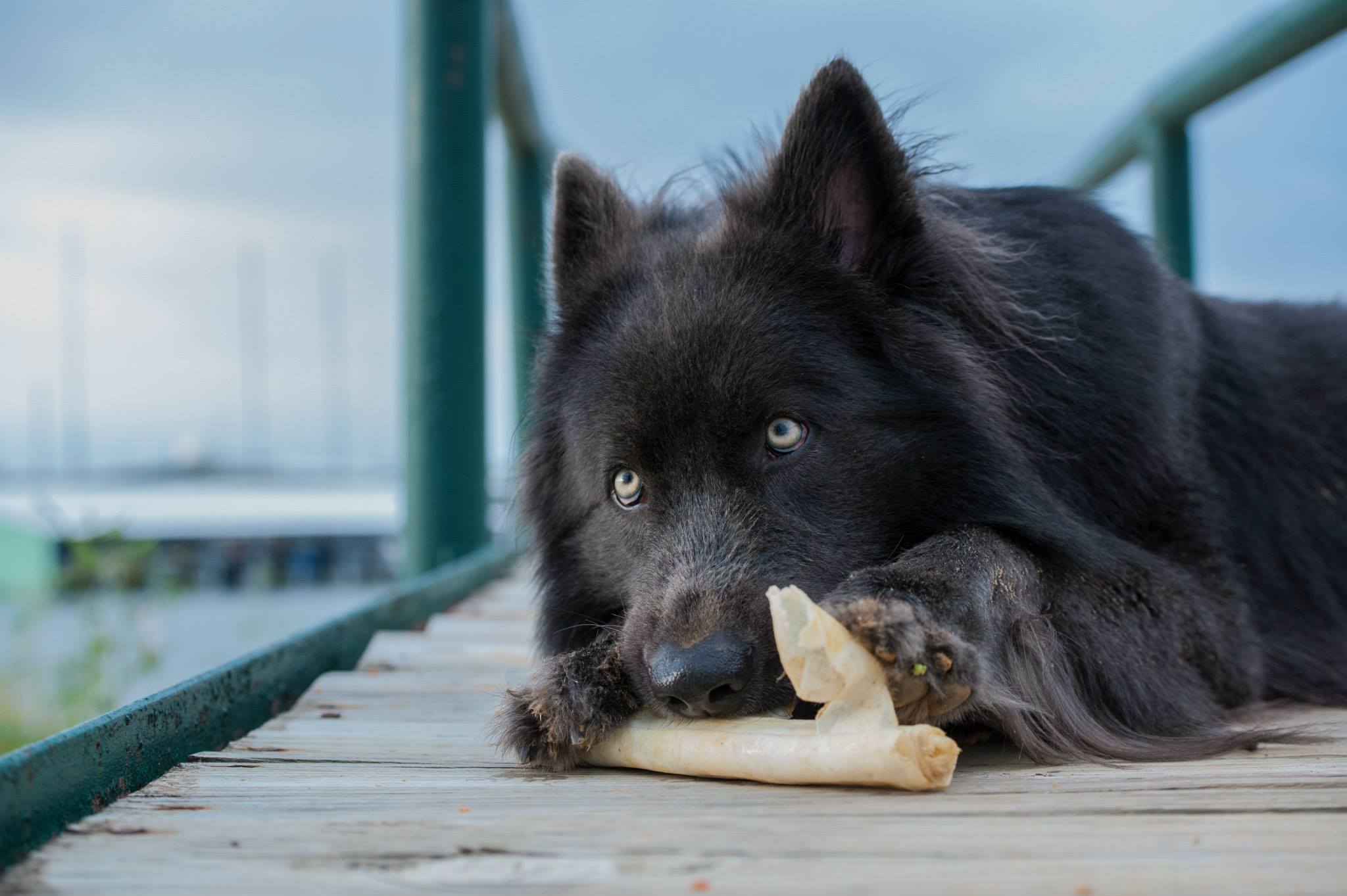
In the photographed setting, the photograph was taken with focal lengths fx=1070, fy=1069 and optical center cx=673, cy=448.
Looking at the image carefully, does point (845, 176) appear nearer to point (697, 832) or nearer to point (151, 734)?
point (697, 832)

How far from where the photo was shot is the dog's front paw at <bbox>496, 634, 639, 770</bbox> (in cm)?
213

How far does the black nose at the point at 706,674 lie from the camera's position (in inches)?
78.7

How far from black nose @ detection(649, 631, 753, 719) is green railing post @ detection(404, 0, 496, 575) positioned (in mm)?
3894

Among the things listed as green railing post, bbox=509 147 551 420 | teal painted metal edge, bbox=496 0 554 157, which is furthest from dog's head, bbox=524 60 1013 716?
green railing post, bbox=509 147 551 420

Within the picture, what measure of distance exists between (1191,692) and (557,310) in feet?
6.45

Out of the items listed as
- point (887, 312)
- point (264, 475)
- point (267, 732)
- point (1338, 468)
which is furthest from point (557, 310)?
point (264, 475)

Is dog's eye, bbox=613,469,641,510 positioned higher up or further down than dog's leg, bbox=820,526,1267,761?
higher up

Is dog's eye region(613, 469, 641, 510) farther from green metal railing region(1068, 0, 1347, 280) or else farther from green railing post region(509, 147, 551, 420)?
green railing post region(509, 147, 551, 420)

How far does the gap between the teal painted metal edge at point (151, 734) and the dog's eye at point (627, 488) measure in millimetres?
1009

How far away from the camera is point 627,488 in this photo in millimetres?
2662

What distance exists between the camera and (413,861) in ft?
4.78

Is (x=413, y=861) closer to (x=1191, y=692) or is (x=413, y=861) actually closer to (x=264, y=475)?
(x=1191, y=692)

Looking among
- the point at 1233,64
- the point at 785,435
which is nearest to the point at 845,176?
Result: the point at 785,435

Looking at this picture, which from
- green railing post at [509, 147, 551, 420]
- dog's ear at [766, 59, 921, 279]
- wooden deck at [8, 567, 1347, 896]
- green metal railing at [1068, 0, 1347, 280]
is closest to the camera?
wooden deck at [8, 567, 1347, 896]
